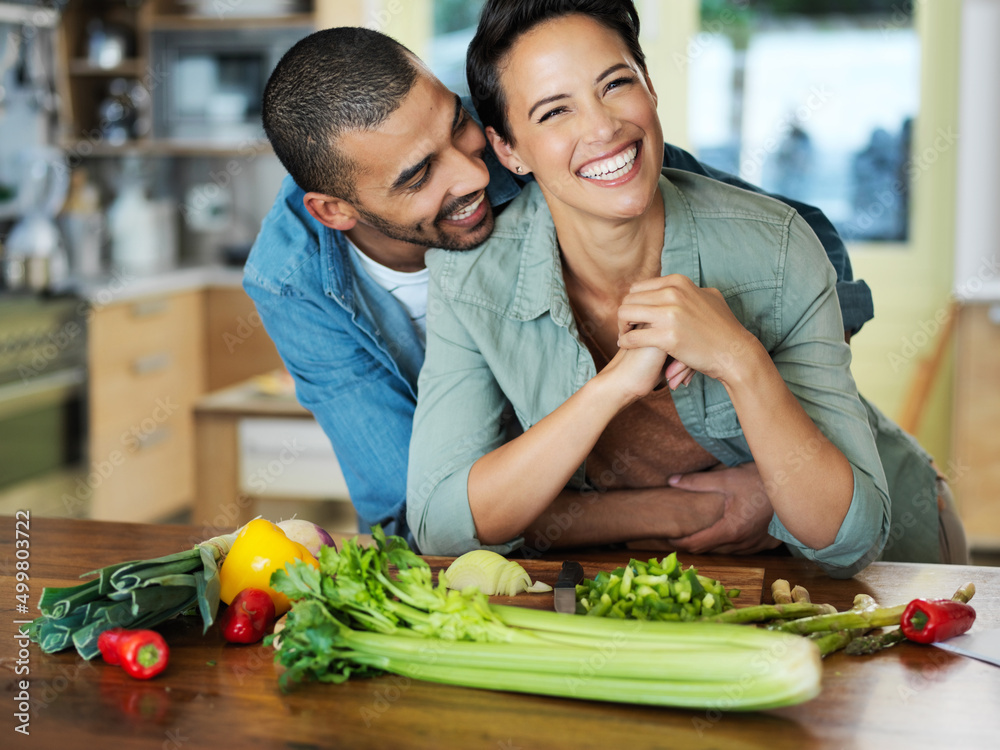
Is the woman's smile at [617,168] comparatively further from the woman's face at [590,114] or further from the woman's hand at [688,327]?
the woman's hand at [688,327]

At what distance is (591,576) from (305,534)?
14.5 inches

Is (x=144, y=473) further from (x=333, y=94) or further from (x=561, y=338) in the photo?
(x=561, y=338)

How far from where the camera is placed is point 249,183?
206 inches

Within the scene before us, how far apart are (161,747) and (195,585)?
25 centimetres

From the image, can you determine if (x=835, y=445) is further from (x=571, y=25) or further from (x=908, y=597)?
(x=571, y=25)

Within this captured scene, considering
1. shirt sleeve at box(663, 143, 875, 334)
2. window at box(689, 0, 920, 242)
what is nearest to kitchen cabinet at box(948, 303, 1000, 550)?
window at box(689, 0, 920, 242)

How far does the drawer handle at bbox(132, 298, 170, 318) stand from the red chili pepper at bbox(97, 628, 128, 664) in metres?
3.29

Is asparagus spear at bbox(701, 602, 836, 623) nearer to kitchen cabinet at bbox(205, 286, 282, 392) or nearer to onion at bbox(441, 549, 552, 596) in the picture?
onion at bbox(441, 549, 552, 596)

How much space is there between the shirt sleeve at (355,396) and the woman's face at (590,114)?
0.50 m

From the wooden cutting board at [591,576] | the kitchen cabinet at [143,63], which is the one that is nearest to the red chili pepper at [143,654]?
the wooden cutting board at [591,576]

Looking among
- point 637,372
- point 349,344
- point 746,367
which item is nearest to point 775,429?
point 746,367

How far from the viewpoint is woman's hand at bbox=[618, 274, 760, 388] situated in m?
1.29

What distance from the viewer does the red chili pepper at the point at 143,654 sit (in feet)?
3.33

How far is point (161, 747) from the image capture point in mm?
890
